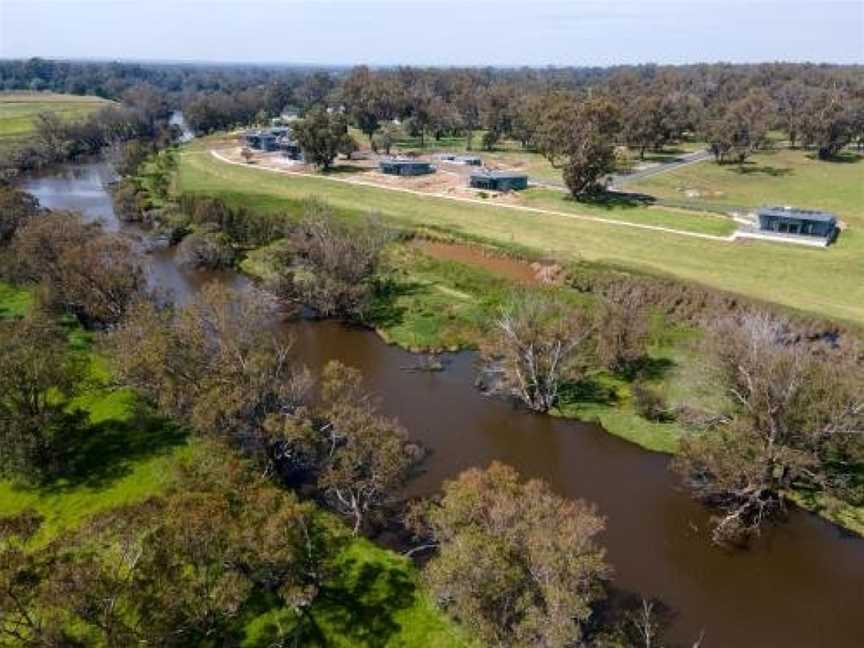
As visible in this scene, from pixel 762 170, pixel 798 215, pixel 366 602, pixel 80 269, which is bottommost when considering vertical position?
pixel 366 602

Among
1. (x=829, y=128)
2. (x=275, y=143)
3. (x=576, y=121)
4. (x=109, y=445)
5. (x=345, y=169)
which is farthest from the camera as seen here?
(x=275, y=143)

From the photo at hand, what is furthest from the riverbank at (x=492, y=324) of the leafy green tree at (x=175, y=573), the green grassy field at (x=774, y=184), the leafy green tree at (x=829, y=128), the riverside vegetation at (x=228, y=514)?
the leafy green tree at (x=829, y=128)

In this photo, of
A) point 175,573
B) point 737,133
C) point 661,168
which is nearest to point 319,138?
point 661,168

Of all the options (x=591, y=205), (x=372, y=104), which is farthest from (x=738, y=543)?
(x=372, y=104)

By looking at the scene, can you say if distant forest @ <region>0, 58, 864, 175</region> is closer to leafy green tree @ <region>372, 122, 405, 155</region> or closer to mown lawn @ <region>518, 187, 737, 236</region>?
leafy green tree @ <region>372, 122, 405, 155</region>

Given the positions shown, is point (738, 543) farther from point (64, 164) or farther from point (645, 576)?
point (64, 164)

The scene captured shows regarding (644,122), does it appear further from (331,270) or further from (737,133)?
(331,270)

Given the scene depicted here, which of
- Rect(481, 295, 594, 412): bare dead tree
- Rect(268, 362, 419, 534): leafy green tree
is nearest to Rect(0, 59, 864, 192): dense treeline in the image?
Rect(481, 295, 594, 412): bare dead tree
